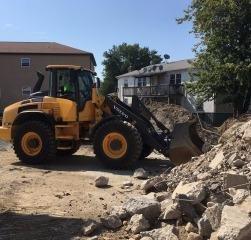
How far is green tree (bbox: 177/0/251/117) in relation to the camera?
30.7 m

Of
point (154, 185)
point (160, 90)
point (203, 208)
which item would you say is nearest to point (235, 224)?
point (203, 208)

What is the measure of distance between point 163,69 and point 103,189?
42114 millimetres

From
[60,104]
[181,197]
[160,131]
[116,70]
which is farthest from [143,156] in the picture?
[116,70]

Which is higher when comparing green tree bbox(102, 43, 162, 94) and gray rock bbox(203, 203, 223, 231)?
green tree bbox(102, 43, 162, 94)

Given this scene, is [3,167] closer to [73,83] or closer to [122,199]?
[73,83]

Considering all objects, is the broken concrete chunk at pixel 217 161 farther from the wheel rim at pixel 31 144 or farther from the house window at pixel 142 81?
the house window at pixel 142 81

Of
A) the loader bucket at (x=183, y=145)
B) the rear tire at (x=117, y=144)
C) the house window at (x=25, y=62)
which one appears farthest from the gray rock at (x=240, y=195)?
the house window at (x=25, y=62)

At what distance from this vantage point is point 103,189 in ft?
37.6

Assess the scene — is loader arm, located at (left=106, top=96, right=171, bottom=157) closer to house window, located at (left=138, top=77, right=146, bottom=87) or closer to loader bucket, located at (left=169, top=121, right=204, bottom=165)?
loader bucket, located at (left=169, top=121, right=204, bottom=165)

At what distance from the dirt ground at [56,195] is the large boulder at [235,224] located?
1.66m

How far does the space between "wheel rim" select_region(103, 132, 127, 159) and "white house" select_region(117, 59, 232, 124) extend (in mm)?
26521

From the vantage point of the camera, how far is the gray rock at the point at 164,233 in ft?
22.9

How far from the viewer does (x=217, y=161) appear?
9805 mm

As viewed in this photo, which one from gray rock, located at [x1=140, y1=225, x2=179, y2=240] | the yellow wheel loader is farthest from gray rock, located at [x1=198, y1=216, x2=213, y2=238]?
the yellow wheel loader
